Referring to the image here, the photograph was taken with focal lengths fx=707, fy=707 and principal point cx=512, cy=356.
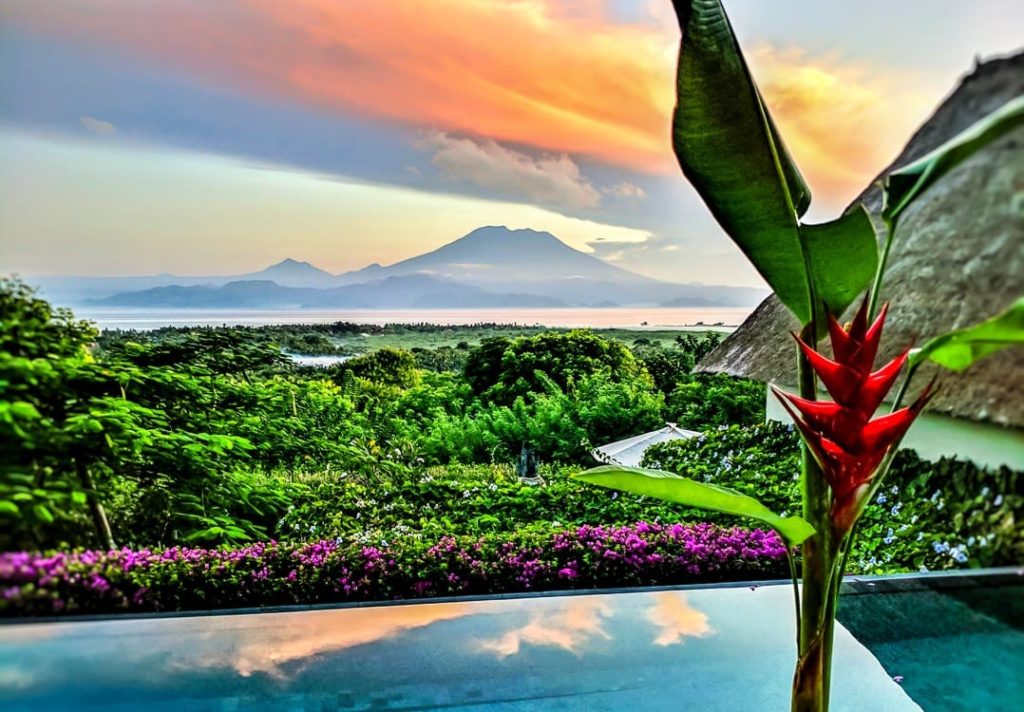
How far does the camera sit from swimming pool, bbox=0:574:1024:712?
1536 mm

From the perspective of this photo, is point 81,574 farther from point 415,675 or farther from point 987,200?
point 987,200

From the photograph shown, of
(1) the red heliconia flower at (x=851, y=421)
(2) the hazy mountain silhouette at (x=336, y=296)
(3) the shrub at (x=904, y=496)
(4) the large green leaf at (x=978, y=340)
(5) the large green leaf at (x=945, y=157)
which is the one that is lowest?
(3) the shrub at (x=904, y=496)

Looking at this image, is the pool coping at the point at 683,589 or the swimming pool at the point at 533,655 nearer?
the swimming pool at the point at 533,655

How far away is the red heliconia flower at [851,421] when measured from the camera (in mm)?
854

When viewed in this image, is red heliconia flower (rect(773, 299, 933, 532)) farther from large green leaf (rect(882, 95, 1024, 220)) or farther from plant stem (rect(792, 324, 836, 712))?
large green leaf (rect(882, 95, 1024, 220))

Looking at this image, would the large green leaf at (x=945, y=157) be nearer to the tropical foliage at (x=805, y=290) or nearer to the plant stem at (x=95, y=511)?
the tropical foliage at (x=805, y=290)

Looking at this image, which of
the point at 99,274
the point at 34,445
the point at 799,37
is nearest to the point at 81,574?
the point at 34,445

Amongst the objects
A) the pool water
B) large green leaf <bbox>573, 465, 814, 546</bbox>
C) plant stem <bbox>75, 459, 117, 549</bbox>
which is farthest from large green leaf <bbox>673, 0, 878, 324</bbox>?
plant stem <bbox>75, 459, 117, 549</bbox>

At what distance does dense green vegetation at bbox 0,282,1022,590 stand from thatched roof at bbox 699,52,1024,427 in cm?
49

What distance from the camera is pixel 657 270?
2084mm

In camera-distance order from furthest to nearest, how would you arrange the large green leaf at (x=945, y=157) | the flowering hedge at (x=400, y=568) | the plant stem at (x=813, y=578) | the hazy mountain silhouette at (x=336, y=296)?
the hazy mountain silhouette at (x=336, y=296)
the flowering hedge at (x=400, y=568)
the plant stem at (x=813, y=578)
the large green leaf at (x=945, y=157)

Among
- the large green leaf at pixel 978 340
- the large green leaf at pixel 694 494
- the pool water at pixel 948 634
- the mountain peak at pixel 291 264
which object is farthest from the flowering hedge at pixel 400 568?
the large green leaf at pixel 978 340

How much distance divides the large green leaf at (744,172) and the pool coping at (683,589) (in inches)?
45.5

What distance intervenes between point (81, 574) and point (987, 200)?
1.76m
